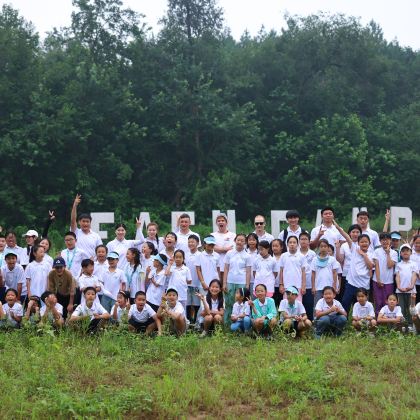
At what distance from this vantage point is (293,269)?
29.3ft

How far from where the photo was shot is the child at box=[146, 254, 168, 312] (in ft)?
29.3

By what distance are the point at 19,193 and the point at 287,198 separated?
11.1m

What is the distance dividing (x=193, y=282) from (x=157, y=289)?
1.91 feet

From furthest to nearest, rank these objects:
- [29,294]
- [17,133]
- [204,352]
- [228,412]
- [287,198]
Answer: [287,198]
[17,133]
[29,294]
[204,352]
[228,412]

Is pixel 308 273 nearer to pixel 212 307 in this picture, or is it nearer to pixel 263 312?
pixel 263 312

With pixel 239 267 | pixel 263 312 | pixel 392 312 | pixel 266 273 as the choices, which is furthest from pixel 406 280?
pixel 239 267

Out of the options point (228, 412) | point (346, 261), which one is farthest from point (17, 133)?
point (228, 412)

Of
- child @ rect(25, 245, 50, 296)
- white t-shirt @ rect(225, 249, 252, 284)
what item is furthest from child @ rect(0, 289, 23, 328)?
white t-shirt @ rect(225, 249, 252, 284)

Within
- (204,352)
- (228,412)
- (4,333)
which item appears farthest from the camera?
(4,333)

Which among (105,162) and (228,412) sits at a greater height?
(105,162)

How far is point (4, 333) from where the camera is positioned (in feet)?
27.6

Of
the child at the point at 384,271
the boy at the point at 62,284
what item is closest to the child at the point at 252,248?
the child at the point at 384,271

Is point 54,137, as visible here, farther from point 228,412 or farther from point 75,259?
point 228,412

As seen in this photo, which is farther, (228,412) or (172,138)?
(172,138)
